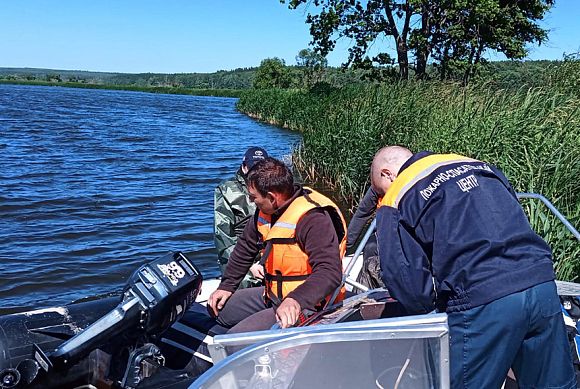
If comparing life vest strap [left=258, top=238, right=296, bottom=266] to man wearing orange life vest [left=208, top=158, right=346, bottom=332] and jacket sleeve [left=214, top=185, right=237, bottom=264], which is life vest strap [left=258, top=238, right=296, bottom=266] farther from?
jacket sleeve [left=214, top=185, right=237, bottom=264]

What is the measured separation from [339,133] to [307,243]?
7809 millimetres

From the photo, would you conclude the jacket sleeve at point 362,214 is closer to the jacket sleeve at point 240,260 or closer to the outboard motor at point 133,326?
the jacket sleeve at point 240,260

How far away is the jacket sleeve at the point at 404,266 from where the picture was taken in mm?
2154

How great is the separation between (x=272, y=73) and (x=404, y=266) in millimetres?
62809

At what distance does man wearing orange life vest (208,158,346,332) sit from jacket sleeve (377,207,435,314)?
2.39 feet

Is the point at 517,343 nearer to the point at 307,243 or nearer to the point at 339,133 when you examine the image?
the point at 307,243

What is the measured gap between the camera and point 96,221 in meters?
9.29

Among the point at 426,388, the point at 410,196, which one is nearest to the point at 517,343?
the point at 426,388

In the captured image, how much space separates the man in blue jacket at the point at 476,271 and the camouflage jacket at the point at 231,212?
7.66 ft

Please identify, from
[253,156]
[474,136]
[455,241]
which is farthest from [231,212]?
[474,136]

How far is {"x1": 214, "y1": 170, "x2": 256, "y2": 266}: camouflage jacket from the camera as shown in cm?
450

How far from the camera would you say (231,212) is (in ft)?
14.9

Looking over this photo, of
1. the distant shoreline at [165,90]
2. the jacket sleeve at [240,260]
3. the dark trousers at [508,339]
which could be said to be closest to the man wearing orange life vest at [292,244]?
the jacket sleeve at [240,260]

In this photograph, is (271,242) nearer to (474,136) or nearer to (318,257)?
(318,257)
